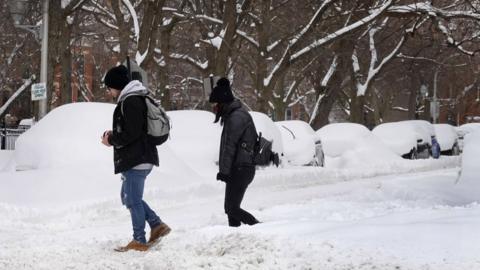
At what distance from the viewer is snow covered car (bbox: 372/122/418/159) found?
23378 mm

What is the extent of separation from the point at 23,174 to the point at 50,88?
8086mm

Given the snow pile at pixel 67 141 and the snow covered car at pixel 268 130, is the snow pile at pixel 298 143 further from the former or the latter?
the snow pile at pixel 67 141

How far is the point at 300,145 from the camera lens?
18109 mm

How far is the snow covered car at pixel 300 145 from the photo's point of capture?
17.9 m

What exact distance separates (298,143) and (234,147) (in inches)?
451

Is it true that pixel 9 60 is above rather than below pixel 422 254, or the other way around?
above

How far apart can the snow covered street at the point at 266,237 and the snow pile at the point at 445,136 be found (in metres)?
18.4

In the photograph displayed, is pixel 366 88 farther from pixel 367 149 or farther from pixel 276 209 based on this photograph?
pixel 276 209

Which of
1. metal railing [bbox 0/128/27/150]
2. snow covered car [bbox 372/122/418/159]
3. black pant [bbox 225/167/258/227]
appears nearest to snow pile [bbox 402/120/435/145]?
snow covered car [bbox 372/122/418/159]

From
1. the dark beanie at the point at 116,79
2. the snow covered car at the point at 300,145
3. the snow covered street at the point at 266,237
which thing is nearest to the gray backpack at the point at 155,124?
the dark beanie at the point at 116,79

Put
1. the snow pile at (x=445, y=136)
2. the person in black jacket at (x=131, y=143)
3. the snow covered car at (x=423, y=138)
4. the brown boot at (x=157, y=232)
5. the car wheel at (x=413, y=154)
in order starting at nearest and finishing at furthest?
1. the person in black jacket at (x=131, y=143)
2. the brown boot at (x=157, y=232)
3. the car wheel at (x=413, y=154)
4. the snow covered car at (x=423, y=138)
5. the snow pile at (x=445, y=136)

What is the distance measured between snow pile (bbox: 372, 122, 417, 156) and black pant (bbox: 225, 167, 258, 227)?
16.7 metres

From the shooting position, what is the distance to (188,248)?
20.6 feet

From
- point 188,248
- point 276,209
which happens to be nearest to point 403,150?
point 276,209
